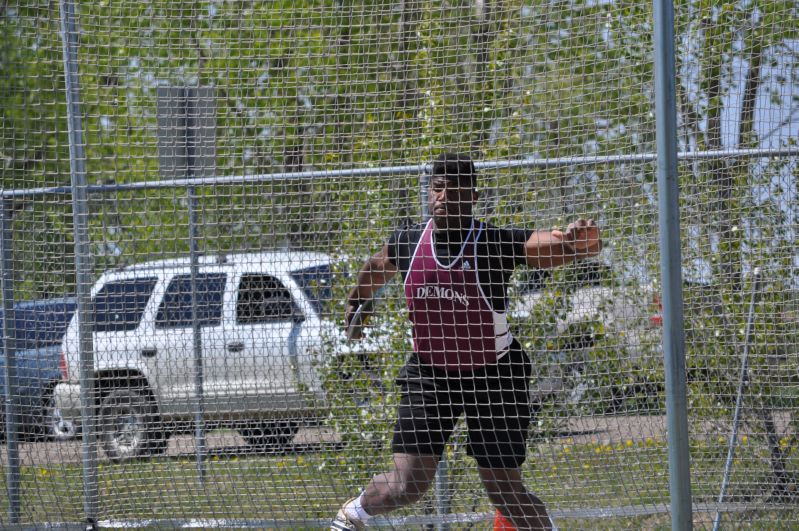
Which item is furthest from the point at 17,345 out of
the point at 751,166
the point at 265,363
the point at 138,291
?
the point at 751,166

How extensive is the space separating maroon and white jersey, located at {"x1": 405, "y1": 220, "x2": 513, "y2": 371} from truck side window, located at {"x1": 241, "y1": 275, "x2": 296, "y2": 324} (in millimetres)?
1121

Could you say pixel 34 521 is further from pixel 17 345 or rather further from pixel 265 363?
pixel 265 363

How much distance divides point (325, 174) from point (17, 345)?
2.06 metres

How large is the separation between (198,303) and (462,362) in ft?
5.68

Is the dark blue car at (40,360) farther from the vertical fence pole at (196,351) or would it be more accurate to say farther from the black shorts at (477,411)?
the black shorts at (477,411)

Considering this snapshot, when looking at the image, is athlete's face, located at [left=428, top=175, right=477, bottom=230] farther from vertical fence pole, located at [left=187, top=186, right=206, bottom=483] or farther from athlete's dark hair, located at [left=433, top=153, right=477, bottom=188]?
vertical fence pole, located at [left=187, top=186, right=206, bottom=483]

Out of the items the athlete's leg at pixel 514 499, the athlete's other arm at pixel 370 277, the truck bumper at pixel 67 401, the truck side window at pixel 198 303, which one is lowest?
the athlete's leg at pixel 514 499

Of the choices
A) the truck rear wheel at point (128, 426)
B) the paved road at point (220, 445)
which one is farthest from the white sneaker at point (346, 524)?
the truck rear wheel at point (128, 426)

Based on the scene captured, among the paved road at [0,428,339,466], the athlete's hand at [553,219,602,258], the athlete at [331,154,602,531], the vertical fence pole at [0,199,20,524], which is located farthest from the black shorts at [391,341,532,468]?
the vertical fence pole at [0,199,20,524]

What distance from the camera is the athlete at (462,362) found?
416 cm

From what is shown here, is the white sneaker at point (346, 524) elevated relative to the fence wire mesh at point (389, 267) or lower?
lower

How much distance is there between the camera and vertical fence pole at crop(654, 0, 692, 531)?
324 cm

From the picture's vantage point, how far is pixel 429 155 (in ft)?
17.3

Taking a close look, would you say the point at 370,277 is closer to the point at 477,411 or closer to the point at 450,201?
the point at 450,201
